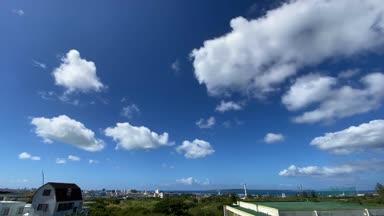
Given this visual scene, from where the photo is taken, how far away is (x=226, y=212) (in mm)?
52094

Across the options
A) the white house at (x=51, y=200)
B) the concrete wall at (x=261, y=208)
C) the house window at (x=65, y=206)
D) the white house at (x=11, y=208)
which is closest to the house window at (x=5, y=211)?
the white house at (x=11, y=208)

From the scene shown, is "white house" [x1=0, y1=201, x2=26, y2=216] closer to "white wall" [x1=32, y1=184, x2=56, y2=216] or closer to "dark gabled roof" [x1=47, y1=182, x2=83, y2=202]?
"white wall" [x1=32, y1=184, x2=56, y2=216]

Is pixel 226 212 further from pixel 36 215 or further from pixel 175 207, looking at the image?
pixel 36 215

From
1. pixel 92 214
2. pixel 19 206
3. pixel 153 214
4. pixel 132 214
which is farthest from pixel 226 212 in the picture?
pixel 19 206

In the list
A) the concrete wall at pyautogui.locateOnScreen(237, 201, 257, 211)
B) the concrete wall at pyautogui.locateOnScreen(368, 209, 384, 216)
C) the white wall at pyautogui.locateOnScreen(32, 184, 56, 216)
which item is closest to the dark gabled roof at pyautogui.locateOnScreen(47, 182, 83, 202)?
the white wall at pyautogui.locateOnScreen(32, 184, 56, 216)

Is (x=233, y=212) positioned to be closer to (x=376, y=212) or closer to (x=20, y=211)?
(x=376, y=212)

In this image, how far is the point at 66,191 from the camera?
61.2 metres

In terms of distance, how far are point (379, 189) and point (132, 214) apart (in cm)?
9992

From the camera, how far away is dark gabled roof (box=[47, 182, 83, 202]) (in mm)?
57275

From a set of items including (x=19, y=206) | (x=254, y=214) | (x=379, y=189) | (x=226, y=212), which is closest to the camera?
(x=254, y=214)

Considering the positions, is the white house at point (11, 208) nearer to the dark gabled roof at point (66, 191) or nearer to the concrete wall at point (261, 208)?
the dark gabled roof at point (66, 191)

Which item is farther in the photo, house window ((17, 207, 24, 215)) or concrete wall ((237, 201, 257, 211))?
house window ((17, 207, 24, 215))

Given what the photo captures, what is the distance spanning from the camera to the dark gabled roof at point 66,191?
188 ft

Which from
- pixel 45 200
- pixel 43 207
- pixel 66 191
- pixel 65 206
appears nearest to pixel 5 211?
pixel 43 207
